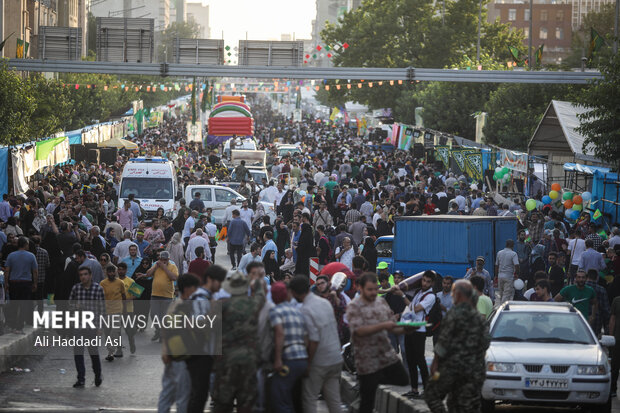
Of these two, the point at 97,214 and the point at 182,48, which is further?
Result: the point at 182,48

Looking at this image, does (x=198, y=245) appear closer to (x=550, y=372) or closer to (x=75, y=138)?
(x=550, y=372)

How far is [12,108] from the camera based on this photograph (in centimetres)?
3394

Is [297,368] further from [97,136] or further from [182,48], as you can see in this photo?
[97,136]

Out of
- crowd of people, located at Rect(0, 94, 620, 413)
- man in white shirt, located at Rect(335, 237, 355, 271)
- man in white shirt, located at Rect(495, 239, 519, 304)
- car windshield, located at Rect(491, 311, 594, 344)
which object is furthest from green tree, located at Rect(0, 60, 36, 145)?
car windshield, located at Rect(491, 311, 594, 344)

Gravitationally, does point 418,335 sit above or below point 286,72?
below

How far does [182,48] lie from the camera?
143 ft

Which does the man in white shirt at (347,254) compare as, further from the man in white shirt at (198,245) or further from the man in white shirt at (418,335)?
the man in white shirt at (418,335)

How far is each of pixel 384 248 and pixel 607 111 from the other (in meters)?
7.61

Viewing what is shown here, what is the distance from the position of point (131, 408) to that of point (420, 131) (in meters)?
41.9

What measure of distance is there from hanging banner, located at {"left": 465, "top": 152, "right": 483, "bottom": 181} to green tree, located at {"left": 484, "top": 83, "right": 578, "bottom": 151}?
317 inches

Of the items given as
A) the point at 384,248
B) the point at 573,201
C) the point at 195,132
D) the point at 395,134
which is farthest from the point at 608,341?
the point at 195,132

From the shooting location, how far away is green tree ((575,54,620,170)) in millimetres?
25125

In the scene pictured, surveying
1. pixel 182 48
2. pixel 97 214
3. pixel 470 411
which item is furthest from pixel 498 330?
pixel 182 48

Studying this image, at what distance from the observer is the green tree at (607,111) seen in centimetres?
2512
